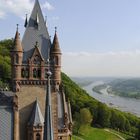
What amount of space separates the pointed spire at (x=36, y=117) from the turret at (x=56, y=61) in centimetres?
434

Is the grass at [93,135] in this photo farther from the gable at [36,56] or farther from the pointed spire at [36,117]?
the gable at [36,56]

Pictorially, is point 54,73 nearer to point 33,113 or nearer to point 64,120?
point 33,113

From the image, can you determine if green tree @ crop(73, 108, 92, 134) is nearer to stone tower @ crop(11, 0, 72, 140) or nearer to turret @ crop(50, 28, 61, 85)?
stone tower @ crop(11, 0, 72, 140)

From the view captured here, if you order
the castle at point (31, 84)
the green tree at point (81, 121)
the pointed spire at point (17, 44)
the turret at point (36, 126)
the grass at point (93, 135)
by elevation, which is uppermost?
the pointed spire at point (17, 44)

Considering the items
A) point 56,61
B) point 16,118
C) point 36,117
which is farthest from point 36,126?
point 56,61

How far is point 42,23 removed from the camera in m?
51.6

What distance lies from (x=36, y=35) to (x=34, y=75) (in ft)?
18.7

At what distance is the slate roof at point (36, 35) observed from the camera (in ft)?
165

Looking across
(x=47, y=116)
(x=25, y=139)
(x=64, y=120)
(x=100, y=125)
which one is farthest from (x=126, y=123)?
(x=47, y=116)

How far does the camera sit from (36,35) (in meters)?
50.8

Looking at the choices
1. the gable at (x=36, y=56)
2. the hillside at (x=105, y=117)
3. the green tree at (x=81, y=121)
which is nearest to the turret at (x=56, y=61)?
the gable at (x=36, y=56)

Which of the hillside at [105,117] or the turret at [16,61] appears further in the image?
the hillside at [105,117]

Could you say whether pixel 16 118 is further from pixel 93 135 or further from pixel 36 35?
pixel 93 135

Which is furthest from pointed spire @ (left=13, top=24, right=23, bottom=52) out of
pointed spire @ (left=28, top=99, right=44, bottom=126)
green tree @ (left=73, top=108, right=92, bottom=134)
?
green tree @ (left=73, top=108, right=92, bottom=134)
